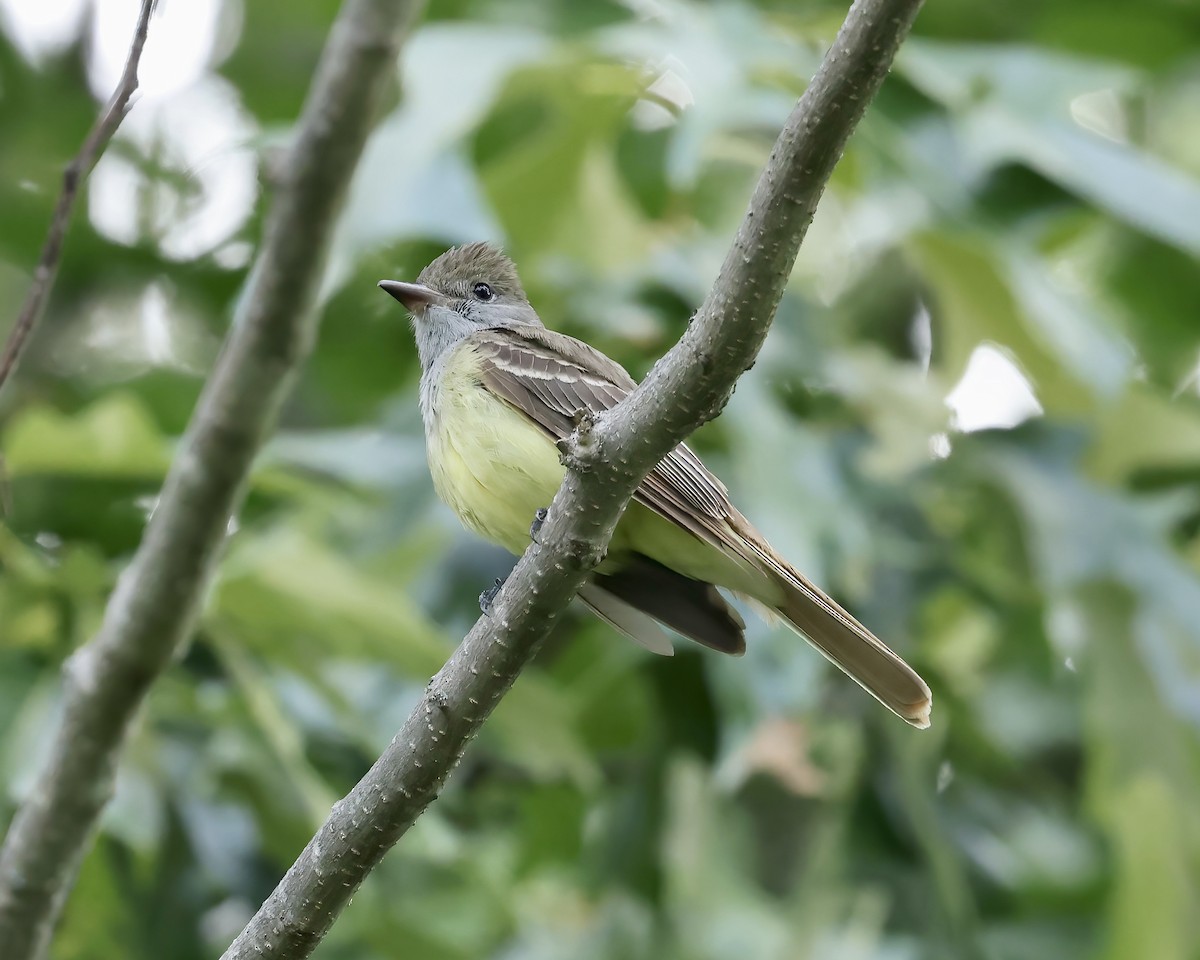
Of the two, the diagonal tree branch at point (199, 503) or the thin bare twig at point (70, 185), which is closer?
the thin bare twig at point (70, 185)

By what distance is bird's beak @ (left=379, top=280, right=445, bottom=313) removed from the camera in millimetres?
4879

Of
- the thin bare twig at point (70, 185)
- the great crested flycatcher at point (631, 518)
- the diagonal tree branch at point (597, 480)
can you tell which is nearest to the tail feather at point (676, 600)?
the great crested flycatcher at point (631, 518)

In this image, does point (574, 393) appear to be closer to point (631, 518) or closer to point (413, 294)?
point (631, 518)

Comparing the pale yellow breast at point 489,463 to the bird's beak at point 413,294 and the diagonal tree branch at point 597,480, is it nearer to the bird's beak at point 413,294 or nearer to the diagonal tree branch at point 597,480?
the bird's beak at point 413,294

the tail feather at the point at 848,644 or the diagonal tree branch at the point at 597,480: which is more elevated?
the diagonal tree branch at the point at 597,480

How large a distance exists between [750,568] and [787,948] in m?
1.72

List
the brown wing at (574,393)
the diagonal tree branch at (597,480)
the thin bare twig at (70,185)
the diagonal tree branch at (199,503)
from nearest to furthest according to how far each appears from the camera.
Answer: the diagonal tree branch at (597,480), the thin bare twig at (70,185), the diagonal tree branch at (199,503), the brown wing at (574,393)

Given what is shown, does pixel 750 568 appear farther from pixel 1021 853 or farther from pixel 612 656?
pixel 1021 853

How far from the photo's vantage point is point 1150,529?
19.5 ft

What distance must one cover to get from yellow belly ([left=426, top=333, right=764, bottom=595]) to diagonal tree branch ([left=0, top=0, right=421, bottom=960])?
69 centimetres

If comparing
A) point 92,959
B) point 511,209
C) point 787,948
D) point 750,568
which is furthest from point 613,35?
point 92,959

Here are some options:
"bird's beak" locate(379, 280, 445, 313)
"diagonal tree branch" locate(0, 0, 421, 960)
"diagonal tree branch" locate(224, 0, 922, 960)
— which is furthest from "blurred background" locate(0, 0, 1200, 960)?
"diagonal tree branch" locate(224, 0, 922, 960)

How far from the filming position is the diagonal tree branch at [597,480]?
8.25 feet

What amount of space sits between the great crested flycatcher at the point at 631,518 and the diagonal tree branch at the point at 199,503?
0.72 meters
